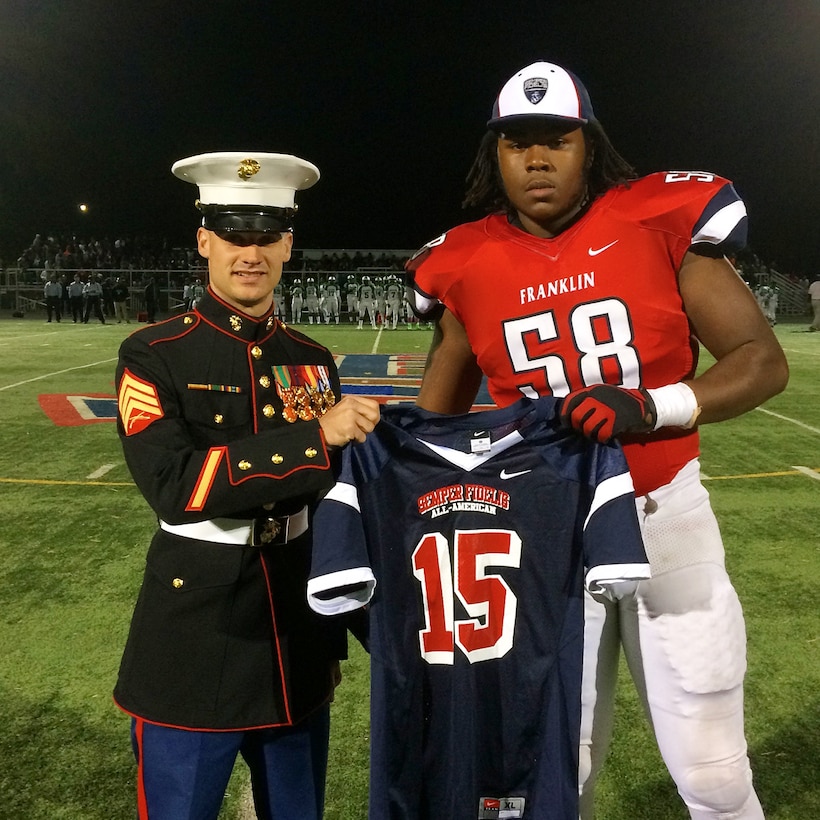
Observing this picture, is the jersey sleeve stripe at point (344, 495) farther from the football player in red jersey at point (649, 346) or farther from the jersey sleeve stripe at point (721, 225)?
the jersey sleeve stripe at point (721, 225)

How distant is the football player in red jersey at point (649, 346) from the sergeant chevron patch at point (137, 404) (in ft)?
2.87

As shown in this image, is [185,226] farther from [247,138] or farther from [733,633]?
[733,633]

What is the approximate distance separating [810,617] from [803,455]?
143 inches

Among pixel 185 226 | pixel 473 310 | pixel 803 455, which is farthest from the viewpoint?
pixel 185 226

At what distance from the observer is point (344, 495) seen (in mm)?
1736

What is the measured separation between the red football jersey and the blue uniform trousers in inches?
42.5

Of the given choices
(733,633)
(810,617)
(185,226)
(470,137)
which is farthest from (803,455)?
(185,226)

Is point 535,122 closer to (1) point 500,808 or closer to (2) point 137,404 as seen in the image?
(2) point 137,404

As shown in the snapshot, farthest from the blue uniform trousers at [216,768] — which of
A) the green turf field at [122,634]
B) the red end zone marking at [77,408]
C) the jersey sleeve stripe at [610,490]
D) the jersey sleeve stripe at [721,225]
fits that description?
the red end zone marking at [77,408]

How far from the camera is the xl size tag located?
1.81m

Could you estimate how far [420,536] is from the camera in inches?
71.7

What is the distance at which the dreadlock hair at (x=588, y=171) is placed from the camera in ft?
6.82

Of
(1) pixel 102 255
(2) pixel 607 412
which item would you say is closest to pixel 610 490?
(2) pixel 607 412

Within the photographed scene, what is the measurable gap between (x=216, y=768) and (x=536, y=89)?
1808 millimetres
